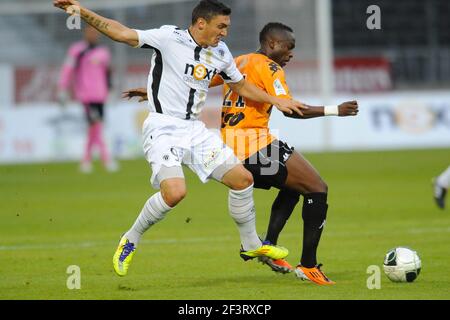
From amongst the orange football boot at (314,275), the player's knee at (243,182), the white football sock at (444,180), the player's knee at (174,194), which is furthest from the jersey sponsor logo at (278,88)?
the white football sock at (444,180)

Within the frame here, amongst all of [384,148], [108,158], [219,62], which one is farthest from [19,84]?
[219,62]

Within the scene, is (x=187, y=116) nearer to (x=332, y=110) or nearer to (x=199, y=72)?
(x=199, y=72)

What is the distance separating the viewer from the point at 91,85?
72.5 ft

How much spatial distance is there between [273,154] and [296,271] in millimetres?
1045

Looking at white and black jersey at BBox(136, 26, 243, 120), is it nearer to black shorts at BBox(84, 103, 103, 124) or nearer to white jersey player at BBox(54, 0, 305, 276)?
white jersey player at BBox(54, 0, 305, 276)

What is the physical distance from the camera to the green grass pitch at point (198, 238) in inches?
→ 330

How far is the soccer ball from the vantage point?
8.59 metres

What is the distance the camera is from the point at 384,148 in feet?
85.0

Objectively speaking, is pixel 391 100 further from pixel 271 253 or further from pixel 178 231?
pixel 271 253

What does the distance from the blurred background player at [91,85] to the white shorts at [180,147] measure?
12965 millimetres

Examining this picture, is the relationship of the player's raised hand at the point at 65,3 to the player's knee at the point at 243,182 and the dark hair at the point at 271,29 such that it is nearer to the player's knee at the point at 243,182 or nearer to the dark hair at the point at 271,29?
the dark hair at the point at 271,29

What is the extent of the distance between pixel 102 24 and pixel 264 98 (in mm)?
1512

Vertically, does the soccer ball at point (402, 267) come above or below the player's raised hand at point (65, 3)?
below
